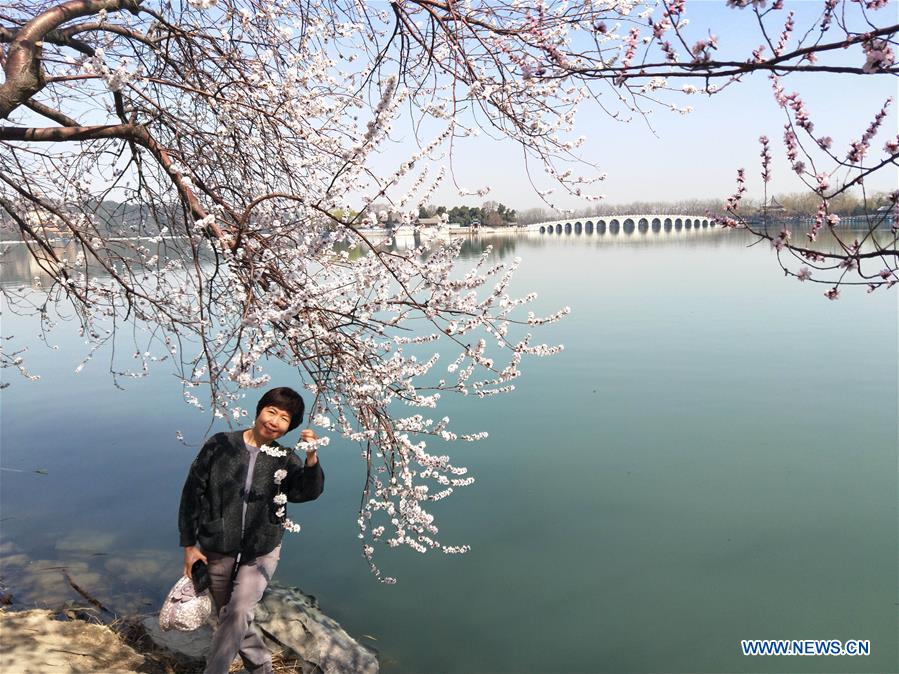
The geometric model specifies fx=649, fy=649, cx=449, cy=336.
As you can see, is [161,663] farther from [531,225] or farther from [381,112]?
[531,225]

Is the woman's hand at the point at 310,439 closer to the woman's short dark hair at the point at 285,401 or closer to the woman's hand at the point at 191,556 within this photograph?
the woman's short dark hair at the point at 285,401

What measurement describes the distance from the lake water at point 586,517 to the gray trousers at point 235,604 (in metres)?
1.56

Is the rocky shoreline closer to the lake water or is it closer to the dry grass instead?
the dry grass

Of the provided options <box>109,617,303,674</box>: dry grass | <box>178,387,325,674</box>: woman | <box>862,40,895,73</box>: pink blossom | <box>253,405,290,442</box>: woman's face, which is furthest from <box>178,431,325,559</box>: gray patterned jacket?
<box>862,40,895,73</box>: pink blossom

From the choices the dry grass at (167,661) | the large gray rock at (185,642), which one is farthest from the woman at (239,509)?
the large gray rock at (185,642)

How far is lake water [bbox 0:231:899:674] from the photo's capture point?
4.90m

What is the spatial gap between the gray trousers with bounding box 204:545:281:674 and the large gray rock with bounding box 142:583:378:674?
86cm

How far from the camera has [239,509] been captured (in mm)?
3281

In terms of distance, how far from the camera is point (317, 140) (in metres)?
4.42

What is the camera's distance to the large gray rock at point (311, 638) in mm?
4234

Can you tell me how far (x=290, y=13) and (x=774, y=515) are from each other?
6.21m

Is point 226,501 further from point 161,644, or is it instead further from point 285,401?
point 161,644

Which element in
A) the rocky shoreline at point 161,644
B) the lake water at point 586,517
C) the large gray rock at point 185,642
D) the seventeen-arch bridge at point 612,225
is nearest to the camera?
the rocky shoreline at point 161,644

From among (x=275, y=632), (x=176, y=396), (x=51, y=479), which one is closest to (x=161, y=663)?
(x=275, y=632)
